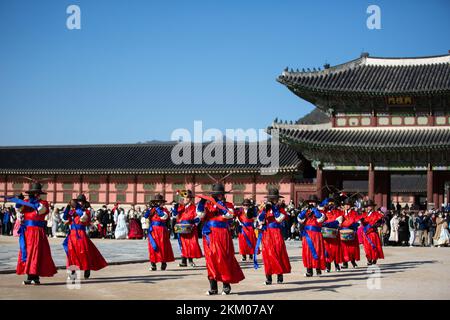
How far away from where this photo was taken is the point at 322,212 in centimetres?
1544

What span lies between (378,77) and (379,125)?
2.63 meters

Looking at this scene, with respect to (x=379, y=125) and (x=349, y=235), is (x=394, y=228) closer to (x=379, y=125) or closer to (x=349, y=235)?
(x=379, y=125)

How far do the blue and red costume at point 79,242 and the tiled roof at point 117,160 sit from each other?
21.4 m

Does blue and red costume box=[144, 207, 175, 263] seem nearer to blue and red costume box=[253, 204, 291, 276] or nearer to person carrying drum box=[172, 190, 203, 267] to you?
person carrying drum box=[172, 190, 203, 267]

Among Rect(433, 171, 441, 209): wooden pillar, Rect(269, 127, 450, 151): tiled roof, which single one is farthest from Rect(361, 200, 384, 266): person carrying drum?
Rect(433, 171, 441, 209): wooden pillar

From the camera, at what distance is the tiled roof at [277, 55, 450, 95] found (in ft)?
108

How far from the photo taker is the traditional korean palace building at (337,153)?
32.6 meters

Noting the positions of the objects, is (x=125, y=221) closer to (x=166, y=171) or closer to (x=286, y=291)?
(x=166, y=171)

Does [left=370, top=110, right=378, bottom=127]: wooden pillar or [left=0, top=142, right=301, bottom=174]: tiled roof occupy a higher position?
[left=370, top=110, right=378, bottom=127]: wooden pillar

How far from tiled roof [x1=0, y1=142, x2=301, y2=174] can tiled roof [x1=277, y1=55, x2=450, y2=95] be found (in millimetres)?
3910

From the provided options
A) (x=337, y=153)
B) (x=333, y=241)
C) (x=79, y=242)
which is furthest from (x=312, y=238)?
(x=337, y=153)

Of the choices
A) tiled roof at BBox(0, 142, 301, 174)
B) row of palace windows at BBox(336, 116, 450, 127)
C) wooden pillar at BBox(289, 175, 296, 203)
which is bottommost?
wooden pillar at BBox(289, 175, 296, 203)

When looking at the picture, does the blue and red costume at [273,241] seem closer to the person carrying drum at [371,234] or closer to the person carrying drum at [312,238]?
the person carrying drum at [312,238]
